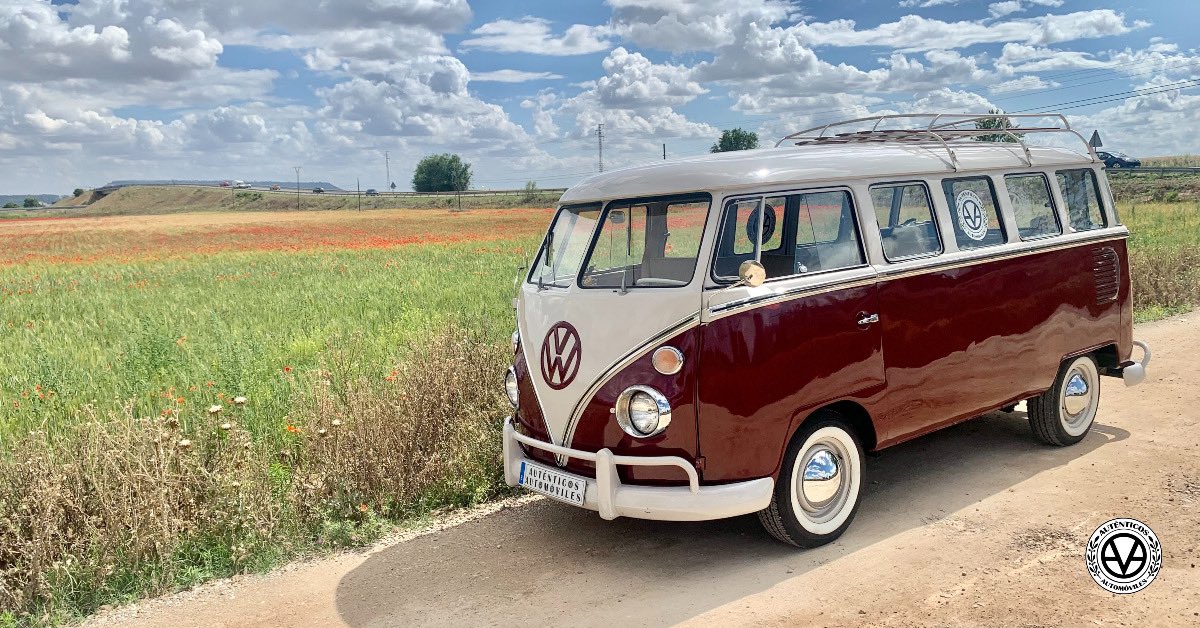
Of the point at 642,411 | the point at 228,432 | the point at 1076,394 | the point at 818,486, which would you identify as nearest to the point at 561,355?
the point at 642,411

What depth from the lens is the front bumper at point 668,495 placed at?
15.2ft

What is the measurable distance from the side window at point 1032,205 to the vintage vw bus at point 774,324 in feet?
0.08

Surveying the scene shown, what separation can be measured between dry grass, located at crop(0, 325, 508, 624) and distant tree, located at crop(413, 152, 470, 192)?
434 feet

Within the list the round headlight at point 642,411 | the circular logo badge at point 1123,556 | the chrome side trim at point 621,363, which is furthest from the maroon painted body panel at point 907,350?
the circular logo badge at point 1123,556

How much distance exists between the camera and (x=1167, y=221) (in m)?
28.0

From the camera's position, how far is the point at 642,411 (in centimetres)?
467

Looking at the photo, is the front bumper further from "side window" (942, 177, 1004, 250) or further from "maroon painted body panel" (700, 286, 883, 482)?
"side window" (942, 177, 1004, 250)

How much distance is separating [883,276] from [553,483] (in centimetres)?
239

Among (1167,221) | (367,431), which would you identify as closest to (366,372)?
(367,431)

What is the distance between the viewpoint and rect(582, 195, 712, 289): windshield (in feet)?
16.4

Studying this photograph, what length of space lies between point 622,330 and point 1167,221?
97.5ft

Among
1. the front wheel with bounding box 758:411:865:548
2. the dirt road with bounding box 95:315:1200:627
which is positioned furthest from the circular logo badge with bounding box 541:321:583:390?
the front wheel with bounding box 758:411:865:548

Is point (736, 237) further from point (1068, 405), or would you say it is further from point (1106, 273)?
point (1106, 273)

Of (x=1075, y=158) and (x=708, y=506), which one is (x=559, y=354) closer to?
(x=708, y=506)
